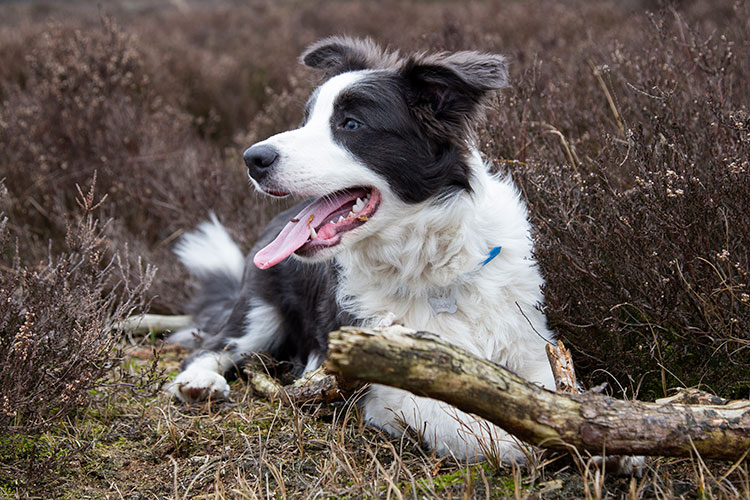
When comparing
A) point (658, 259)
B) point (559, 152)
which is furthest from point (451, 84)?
point (559, 152)

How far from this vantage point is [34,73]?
20.2 feet

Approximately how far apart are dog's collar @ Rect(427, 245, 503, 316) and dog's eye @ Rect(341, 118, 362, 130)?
729 millimetres

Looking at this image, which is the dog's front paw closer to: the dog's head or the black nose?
the dog's head

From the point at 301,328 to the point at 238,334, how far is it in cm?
35

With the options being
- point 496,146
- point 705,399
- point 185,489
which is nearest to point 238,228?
point 496,146

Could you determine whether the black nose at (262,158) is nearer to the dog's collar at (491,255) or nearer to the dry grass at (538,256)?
the dry grass at (538,256)

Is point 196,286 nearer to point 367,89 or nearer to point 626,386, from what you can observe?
point 367,89

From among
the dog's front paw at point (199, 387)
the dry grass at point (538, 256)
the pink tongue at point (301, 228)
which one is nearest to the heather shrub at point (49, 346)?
the dry grass at point (538, 256)

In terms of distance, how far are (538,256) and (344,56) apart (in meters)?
1.35

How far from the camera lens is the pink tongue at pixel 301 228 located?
9.02ft

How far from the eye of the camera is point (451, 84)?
2.80 m

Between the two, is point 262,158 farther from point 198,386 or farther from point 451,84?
point 198,386

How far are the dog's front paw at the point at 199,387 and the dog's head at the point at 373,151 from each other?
34.7 inches

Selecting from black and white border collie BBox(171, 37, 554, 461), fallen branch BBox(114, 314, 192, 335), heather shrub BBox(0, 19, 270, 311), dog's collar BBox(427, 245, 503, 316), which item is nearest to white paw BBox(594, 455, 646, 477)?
black and white border collie BBox(171, 37, 554, 461)
